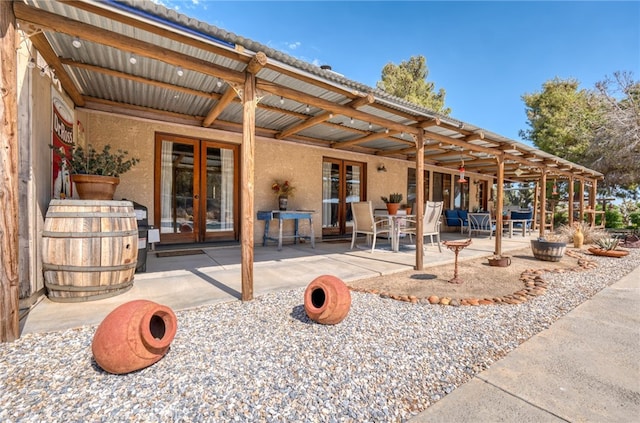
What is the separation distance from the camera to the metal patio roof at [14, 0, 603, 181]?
84.0 inches

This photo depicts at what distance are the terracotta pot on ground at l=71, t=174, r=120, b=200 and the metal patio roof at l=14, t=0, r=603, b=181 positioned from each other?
1.18 meters

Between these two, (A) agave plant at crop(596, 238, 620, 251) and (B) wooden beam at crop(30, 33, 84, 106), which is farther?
(A) agave plant at crop(596, 238, 620, 251)

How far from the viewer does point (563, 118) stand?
13.2 meters

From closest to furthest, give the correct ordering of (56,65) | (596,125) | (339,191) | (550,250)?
(56,65) < (550,250) < (339,191) < (596,125)

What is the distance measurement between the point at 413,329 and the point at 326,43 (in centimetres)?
1061

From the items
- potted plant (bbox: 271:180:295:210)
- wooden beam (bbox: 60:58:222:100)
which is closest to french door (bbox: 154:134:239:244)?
potted plant (bbox: 271:180:295:210)

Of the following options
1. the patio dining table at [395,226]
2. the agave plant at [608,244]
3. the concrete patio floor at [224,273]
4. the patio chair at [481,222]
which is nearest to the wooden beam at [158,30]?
the concrete patio floor at [224,273]

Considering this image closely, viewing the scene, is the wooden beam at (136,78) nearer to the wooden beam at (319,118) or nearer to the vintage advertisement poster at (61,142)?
the vintage advertisement poster at (61,142)

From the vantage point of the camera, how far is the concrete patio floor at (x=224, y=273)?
225 cm

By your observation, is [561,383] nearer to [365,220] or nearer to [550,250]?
[365,220]

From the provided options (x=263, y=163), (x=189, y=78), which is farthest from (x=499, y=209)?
(x=189, y=78)

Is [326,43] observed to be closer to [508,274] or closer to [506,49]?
[506,49]

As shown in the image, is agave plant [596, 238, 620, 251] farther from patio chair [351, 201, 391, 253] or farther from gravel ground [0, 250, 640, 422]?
gravel ground [0, 250, 640, 422]

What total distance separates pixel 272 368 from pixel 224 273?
7.04 feet
